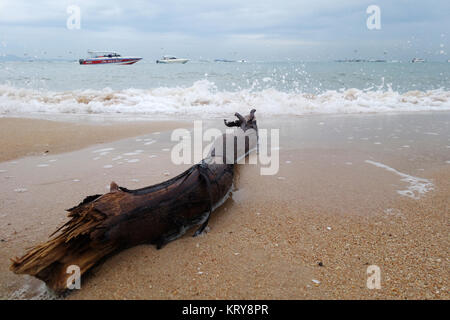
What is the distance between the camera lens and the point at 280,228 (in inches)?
84.4

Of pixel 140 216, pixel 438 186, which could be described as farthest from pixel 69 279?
pixel 438 186

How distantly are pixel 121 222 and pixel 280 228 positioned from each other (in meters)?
1.15

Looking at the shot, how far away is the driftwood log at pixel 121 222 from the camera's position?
1.40 m

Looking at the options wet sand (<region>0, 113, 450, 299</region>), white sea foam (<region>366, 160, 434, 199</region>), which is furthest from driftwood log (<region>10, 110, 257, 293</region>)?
white sea foam (<region>366, 160, 434, 199</region>)

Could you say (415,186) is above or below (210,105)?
below

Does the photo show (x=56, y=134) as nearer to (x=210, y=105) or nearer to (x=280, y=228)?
(x=280, y=228)

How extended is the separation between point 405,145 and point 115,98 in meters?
9.46

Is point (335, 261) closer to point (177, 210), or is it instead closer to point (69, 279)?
point (177, 210)

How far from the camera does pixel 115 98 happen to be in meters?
10.7

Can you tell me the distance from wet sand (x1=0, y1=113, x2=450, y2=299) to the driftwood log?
115 millimetres

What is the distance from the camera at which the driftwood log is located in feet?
4.60

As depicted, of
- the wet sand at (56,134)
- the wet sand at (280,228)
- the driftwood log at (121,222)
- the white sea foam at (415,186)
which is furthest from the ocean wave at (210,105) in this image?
the driftwood log at (121,222)

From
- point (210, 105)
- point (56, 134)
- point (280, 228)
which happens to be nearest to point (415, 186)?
point (280, 228)

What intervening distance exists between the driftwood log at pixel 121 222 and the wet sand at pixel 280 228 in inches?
4.5
